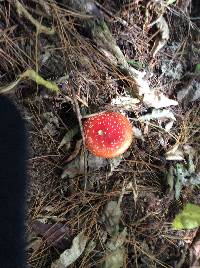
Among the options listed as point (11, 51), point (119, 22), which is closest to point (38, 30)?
point (11, 51)

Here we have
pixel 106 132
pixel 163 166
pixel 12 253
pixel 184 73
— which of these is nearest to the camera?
pixel 12 253

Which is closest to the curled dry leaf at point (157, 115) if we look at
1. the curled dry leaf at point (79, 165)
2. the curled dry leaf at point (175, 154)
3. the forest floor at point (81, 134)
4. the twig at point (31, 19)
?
the forest floor at point (81, 134)

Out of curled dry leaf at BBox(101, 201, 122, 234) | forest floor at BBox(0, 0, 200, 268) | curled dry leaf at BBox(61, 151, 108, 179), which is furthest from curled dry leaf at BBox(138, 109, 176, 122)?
curled dry leaf at BBox(101, 201, 122, 234)

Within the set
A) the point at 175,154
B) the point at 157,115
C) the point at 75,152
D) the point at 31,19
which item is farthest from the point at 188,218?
the point at 31,19

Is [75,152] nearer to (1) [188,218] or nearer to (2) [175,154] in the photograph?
(2) [175,154]

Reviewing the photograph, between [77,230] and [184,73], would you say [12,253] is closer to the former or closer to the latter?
[77,230]

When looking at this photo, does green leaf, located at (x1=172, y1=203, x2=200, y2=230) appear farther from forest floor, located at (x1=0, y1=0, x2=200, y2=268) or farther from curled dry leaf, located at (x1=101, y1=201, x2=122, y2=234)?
curled dry leaf, located at (x1=101, y1=201, x2=122, y2=234)
